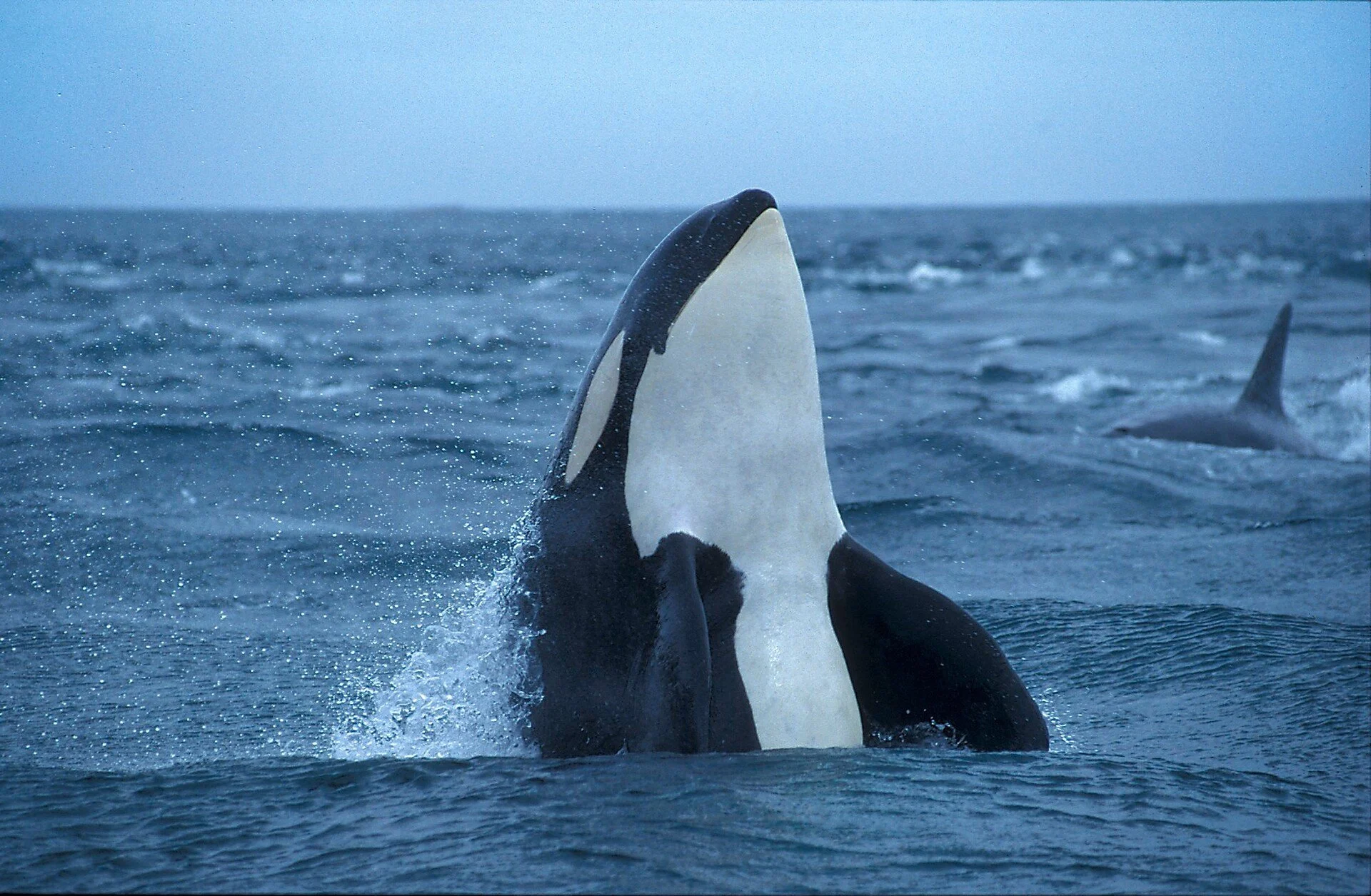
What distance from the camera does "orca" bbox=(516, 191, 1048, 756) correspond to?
511 centimetres

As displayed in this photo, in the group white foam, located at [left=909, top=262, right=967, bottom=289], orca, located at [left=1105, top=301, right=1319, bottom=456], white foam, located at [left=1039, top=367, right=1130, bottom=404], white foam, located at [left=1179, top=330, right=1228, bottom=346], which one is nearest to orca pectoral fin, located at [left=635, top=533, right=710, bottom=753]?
orca, located at [left=1105, top=301, right=1319, bottom=456]

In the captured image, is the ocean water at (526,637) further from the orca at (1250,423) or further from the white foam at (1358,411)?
the orca at (1250,423)

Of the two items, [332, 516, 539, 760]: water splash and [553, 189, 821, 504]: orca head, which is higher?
[553, 189, 821, 504]: orca head

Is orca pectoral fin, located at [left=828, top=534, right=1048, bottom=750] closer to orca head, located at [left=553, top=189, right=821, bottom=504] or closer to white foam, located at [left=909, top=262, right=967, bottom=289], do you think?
orca head, located at [left=553, top=189, right=821, bottom=504]

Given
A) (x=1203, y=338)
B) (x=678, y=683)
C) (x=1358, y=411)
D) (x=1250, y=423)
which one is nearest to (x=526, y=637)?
(x=678, y=683)

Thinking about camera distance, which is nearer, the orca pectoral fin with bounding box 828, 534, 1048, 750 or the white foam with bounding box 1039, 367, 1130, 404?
the orca pectoral fin with bounding box 828, 534, 1048, 750

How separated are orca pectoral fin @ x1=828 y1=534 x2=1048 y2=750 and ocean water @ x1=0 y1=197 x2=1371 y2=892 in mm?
216

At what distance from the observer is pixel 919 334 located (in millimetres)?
32500

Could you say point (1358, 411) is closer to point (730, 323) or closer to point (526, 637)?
point (730, 323)

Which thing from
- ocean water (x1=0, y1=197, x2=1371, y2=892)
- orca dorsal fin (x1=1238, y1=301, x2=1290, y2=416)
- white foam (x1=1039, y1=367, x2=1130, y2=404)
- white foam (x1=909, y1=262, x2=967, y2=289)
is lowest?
ocean water (x1=0, y1=197, x2=1371, y2=892)

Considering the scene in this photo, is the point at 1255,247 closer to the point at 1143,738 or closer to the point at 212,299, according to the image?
the point at 212,299

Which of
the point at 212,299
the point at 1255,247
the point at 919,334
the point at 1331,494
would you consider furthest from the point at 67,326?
the point at 1255,247

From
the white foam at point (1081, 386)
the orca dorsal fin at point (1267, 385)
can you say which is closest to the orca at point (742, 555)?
the orca dorsal fin at point (1267, 385)

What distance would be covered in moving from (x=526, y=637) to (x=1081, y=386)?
1891cm
